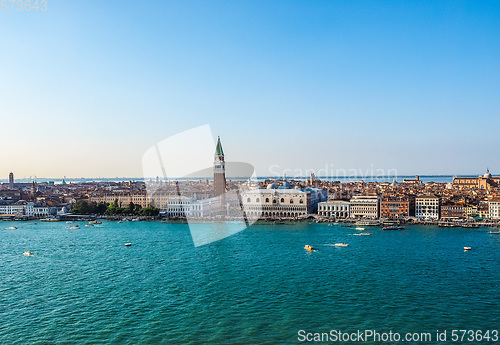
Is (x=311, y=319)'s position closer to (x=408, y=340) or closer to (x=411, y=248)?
(x=408, y=340)

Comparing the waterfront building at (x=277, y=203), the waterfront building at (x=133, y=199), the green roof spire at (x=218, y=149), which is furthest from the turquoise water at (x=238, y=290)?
the waterfront building at (x=133, y=199)

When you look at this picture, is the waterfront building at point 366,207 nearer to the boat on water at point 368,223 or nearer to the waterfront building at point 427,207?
the waterfront building at point 427,207

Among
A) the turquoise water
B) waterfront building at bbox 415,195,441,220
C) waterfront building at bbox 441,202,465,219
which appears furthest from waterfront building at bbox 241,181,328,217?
the turquoise water

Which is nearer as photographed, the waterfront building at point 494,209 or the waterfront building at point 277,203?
the waterfront building at point 494,209

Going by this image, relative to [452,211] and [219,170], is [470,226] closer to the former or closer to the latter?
[452,211]

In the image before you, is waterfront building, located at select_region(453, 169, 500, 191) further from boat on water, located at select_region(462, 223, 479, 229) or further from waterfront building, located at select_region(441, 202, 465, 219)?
boat on water, located at select_region(462, 223, 479, 229)

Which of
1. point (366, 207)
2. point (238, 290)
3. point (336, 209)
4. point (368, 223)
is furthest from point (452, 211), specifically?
point (238, 290)
